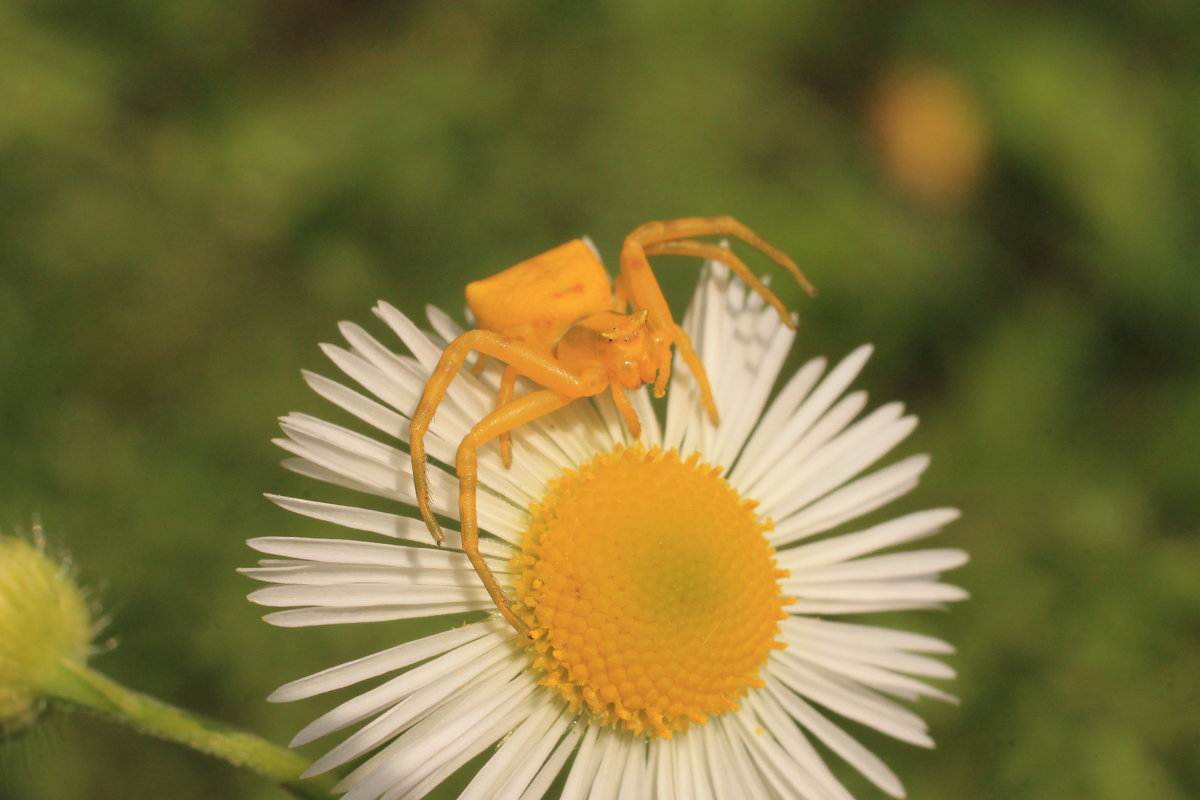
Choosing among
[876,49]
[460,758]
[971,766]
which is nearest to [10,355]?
[460,758]

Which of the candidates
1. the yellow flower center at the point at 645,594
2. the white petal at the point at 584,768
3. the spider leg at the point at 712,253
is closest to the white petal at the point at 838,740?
the yellow flower center at the point at 645,594

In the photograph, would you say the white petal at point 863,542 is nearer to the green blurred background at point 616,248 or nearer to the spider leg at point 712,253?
the spider leg at point 712,253

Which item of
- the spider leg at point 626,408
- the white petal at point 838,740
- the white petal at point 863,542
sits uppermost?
the spider leg at point 626,408

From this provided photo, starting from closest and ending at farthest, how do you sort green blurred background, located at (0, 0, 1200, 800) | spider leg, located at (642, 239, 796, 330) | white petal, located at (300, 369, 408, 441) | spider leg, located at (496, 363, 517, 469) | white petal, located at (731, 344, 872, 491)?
white petal, located at (300, 369, 408, 441), spider leg, located at (496, 363, 517, 469), spider leg, located at (642, 239, 796, 330), white petal, located at (731, 344, 872, 491), green blurred background, located at (0, 0, 1200, 800)

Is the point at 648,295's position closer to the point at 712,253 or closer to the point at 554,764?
the point at 712,253

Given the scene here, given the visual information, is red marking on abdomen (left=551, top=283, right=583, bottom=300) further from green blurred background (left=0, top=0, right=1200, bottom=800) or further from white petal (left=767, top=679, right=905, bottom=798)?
green blurred background (left=0, top=0, right=1200, bottom=800)

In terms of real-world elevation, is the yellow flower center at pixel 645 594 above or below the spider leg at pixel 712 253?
below

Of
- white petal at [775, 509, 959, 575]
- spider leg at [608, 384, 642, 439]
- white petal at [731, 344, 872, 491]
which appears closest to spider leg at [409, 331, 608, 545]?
spider leg at [608, 384, 642, 439]
